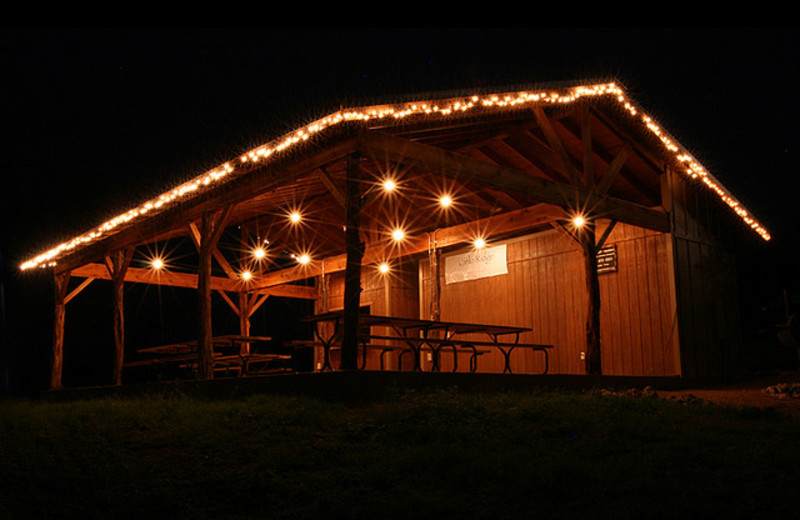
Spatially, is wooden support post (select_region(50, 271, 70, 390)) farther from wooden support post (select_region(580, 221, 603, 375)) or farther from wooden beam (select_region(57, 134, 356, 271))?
wooden support post (select_region(580, 221, 603, 375))

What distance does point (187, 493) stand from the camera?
13.4 feet

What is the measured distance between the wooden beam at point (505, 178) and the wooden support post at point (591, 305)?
48cm

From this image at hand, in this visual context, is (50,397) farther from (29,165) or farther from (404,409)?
(29,165)

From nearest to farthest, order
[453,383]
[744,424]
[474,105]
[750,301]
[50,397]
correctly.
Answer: [744,424] < [453,383] < [474,105] < [50,397] < [750,301]

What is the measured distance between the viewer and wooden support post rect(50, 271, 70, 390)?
13.4 metres

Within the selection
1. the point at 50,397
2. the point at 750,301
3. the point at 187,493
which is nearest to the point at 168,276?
the point at 50,397

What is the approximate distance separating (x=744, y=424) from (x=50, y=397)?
1111cm

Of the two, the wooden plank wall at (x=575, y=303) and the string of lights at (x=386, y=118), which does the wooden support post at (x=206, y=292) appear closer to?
the string of lights at (x=386, y=118)

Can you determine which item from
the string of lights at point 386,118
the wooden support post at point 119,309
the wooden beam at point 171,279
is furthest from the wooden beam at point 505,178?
the wooden beam at point 171,279

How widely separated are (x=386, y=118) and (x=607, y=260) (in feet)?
19.4

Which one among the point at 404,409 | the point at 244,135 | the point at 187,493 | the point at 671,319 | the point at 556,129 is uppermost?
the point at 556,129

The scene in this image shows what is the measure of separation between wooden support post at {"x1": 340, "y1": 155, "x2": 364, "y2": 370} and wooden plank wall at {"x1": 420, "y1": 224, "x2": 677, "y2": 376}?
510cm

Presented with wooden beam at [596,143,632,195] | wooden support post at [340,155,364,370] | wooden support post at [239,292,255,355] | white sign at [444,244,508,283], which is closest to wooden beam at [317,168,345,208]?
wooden support post at [340,155,364,370]

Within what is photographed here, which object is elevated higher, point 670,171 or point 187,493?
point 670,171
